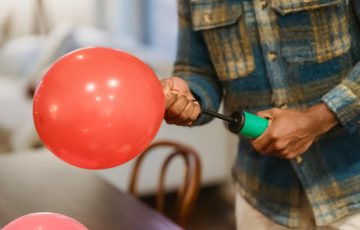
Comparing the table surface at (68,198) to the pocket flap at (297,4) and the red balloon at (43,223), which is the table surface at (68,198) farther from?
the pocket flap at (297,4)

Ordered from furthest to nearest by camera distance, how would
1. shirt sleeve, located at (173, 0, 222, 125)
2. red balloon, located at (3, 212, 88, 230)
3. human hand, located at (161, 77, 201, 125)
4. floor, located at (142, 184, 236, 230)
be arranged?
floor, located at (142, 184, 236, 230), shirt sleeve, located at (173, 0, 222, 125), human hand, located at (161, 77, 201, 125), red balloon, located at (3, 212, 88, 230)

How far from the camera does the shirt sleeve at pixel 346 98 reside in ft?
3.51

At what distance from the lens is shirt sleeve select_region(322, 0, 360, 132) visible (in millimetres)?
1070

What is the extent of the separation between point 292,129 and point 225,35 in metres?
0.28

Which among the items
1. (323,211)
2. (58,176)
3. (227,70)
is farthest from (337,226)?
(58,176)

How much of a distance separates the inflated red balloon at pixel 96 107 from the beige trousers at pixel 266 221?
506 millimetres

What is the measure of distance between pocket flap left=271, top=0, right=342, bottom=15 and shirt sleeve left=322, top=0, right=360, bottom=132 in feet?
0.42

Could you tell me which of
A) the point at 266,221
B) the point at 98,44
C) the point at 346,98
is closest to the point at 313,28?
the point at 346,98

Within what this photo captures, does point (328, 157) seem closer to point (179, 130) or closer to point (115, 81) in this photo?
point (115, 81)

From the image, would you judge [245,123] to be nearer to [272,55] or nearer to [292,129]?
[292,129]

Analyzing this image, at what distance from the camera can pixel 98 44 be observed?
381 cm

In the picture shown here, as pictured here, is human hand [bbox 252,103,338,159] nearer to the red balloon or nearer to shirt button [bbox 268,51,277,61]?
shirt button [bbox 268,51,277,61]

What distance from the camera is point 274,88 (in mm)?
1187

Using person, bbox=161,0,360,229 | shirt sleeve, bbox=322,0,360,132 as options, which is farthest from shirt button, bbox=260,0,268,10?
shirt sleeve, bbox=322,0,360,132
